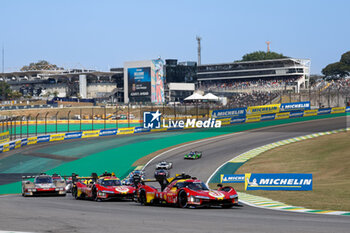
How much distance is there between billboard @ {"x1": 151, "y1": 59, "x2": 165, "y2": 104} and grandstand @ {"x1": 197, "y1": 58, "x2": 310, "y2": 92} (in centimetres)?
4027

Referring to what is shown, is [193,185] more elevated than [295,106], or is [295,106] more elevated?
[295,106]

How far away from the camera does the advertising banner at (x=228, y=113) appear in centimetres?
8131

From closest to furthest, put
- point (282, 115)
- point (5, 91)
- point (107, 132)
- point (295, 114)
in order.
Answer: point (107, 132), point (282, 115), point (295, 114), point (5, 91)

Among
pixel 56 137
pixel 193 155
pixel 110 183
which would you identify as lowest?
pixel 193 155

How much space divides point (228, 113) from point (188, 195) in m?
62.5

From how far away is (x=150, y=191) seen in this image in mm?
21906

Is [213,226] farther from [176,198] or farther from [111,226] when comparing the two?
[176,198]

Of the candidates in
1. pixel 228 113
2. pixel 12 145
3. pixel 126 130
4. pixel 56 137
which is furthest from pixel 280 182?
pixel 228 113

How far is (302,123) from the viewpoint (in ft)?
253

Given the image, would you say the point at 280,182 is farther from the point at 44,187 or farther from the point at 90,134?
the point at 90,134

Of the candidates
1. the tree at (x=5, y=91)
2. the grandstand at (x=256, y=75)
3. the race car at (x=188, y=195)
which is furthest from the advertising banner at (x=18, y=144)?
the grandstand at (x=256, y=75)

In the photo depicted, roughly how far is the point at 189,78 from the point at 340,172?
106m

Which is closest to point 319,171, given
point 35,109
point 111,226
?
point 111,226

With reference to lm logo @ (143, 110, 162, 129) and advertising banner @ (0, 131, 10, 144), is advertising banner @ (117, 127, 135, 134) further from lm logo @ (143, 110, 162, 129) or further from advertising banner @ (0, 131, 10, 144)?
advertising banner @ (0, 131, 10, 144)
